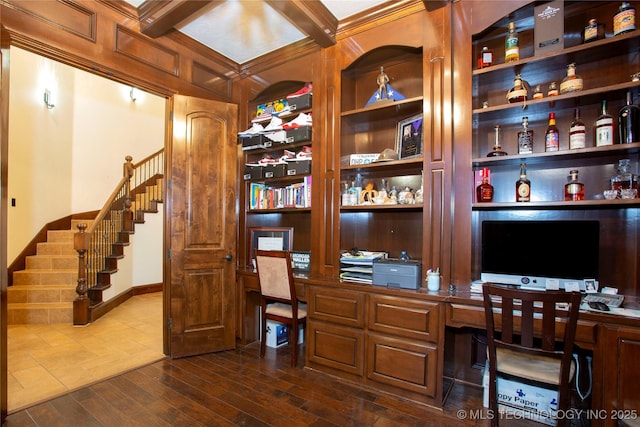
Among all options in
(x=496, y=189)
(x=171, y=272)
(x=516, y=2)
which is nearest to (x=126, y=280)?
(x=171, y=272)

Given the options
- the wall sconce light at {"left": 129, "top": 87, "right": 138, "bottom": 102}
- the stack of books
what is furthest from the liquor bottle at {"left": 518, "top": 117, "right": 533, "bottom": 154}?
the wall sconce light at {"left": 129, "top": 87, "right": 138, "bottom": 102}

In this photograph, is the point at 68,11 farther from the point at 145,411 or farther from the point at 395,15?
the point at 145,411

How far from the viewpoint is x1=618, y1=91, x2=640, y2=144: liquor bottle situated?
6.11ft

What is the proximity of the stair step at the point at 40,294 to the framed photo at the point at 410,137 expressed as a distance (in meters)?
4.67

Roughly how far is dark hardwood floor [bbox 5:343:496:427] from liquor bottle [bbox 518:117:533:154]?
1.86m

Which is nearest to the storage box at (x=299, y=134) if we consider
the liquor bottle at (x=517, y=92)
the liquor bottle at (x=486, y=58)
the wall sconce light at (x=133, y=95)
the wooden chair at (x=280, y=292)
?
the wooden chair at (x=280, y=292)

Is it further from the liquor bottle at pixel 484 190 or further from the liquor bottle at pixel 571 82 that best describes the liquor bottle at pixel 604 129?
the liquor bottle at pixel 484 190

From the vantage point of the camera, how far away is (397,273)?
2350 mm

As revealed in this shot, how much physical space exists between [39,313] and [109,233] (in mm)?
1432

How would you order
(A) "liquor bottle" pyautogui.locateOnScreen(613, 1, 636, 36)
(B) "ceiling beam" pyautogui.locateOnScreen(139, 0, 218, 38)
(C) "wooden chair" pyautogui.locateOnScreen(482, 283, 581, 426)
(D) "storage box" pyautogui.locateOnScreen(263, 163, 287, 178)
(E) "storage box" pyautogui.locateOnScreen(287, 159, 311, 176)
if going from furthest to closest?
(D) "storage box" pyautogui.locateOnScreen(263, 163, 287, 178) < (E) "storage box" pyautogui.locateOnScreen(287, 159, 311, 176) < (B) "ceiling beam" pyautogui.locateOnScreen(139, 0, 218, 38) < (A) "liquor bottle" pyautogui.locateOnScreen(613, 1, 636, 36) < (C) "wooden chair" pyautogui.locateOnScreen(482, 283, 581, 426)

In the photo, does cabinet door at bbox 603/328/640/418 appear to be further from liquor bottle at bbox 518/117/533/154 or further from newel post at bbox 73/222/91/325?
newel post at bbox 73/222/91/325

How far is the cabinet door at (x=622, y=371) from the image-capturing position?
1.60 meters

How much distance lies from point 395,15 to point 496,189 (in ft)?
5.45

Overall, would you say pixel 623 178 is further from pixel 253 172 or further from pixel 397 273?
pixel 253 172
